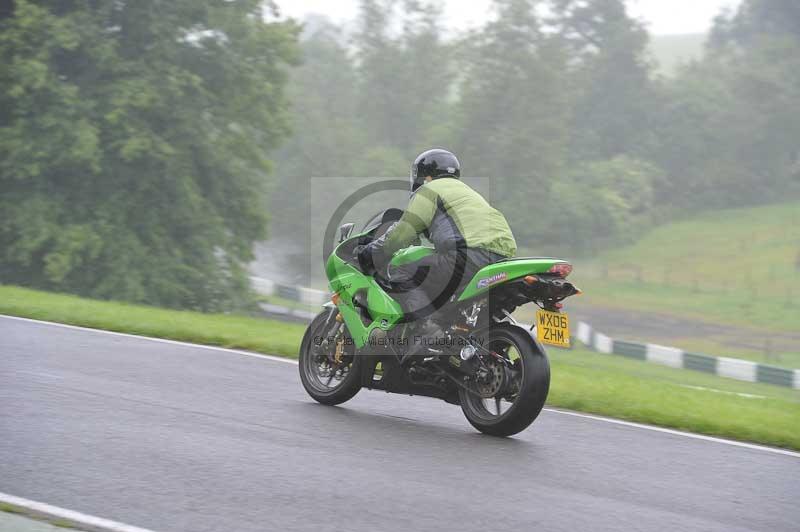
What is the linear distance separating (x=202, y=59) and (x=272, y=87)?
2.28 metres

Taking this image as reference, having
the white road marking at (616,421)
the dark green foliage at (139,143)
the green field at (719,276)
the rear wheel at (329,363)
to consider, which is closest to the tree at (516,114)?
the green field at (719,276)

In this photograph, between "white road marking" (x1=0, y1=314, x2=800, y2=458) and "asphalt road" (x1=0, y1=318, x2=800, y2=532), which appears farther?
"white road marking" (x1=0, y1=314, x2=800, y2=458)

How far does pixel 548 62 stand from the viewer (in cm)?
6925

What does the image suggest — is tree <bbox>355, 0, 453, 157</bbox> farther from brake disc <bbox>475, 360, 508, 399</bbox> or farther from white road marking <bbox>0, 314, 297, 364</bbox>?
brake disc <bbox>475, 360, 508, 399</bbox>

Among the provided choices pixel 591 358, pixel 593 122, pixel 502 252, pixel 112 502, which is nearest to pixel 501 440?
pixel 502 252

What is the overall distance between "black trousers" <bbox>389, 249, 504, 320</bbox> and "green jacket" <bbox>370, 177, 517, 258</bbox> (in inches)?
2.7

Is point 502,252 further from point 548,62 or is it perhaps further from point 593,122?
point 593,122

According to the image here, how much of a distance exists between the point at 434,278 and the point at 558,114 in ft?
203

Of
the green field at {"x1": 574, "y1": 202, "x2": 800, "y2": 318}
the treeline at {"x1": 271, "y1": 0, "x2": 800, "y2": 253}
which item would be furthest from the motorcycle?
the treeline at {"x1": 271, "y1": 0, "x2": 800, "y2": 253}

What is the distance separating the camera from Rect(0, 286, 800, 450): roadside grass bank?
861cm

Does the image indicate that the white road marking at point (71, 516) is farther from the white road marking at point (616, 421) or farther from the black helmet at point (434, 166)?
the white road marking at point (616, 421)

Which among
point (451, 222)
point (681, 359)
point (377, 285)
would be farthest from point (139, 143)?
point (451, 222)

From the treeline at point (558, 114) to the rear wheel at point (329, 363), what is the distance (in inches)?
2140

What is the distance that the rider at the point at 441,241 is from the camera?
766 cm
